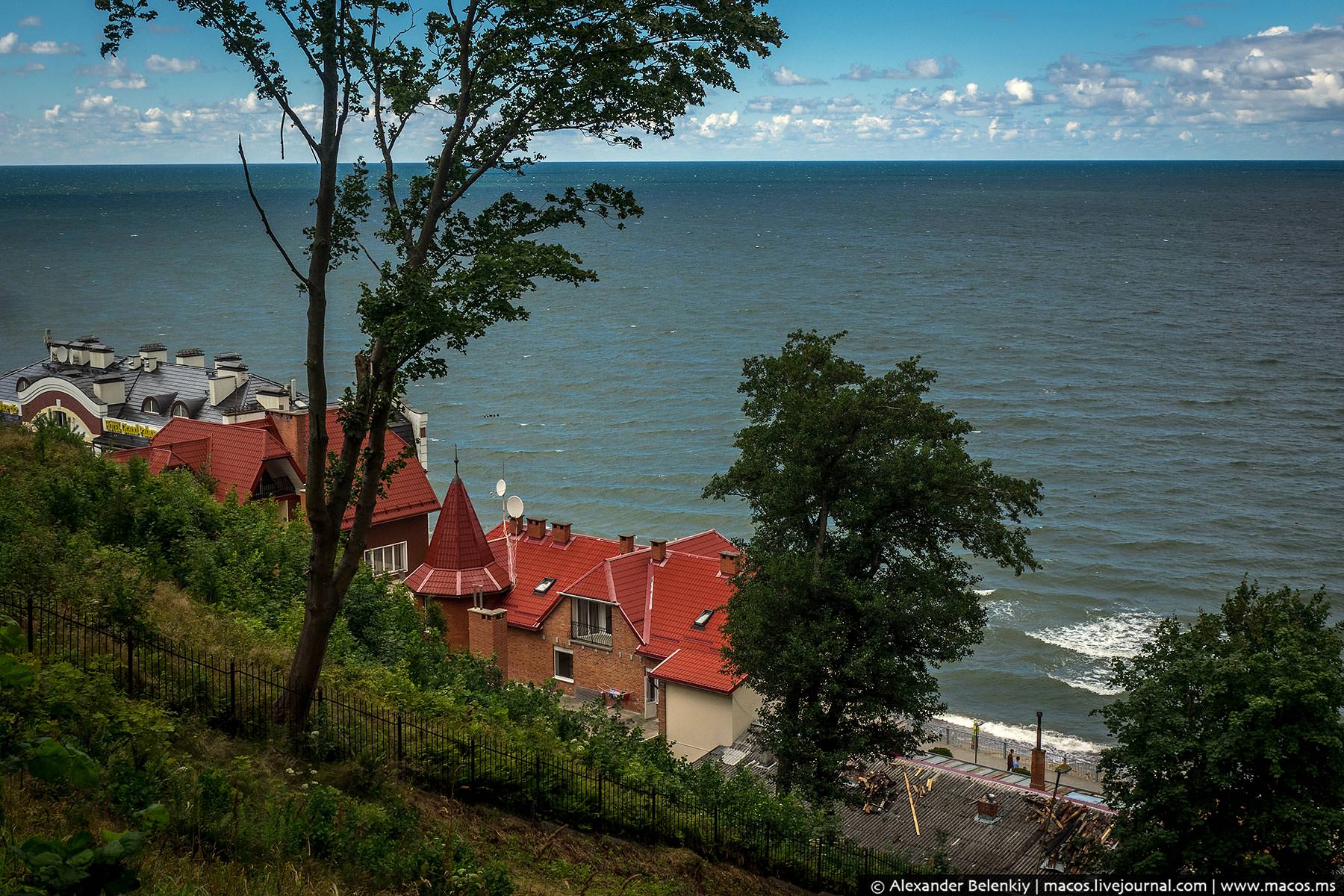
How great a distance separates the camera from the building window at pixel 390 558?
40969mm

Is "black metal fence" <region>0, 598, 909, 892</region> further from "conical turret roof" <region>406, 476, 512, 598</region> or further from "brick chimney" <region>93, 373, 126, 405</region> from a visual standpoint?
"brick chimney" <region>93, 373, 126, 405</region>

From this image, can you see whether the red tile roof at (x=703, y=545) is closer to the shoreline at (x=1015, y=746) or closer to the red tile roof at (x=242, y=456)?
the red tile roof at (x=242, y=456)

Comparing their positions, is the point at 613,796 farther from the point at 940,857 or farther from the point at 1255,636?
the point at 1255,636

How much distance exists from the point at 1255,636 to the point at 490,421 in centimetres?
7372

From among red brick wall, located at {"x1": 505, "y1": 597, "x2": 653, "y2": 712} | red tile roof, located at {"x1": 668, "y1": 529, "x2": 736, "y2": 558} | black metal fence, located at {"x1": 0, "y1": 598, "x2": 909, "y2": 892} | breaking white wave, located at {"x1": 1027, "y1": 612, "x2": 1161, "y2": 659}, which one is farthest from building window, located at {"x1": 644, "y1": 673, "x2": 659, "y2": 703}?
breaking white wave, located at {"x1": 1027, "y1": 612, "x2": 1161, "y2": 659}

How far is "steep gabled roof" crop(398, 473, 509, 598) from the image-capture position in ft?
133

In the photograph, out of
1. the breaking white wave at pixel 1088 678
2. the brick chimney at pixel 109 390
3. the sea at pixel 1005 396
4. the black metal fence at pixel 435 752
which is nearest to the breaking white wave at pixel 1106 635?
the sea at pixel 1005 396

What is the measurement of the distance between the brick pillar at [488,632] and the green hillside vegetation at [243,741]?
9907mm

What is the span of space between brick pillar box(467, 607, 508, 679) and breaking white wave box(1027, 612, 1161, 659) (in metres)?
25.2

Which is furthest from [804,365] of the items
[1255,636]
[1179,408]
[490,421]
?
[1179,408]

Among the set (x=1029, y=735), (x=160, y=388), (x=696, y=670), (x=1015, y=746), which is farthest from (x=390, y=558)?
(x=1029, y=735)

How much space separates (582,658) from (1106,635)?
2505 centimetres

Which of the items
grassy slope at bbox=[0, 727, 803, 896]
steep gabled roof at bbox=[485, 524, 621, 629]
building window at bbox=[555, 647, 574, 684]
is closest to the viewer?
grassy slope at bbox=[0, 727, 803, 896]

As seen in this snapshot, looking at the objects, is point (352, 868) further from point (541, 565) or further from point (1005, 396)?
point (1005, 396)
